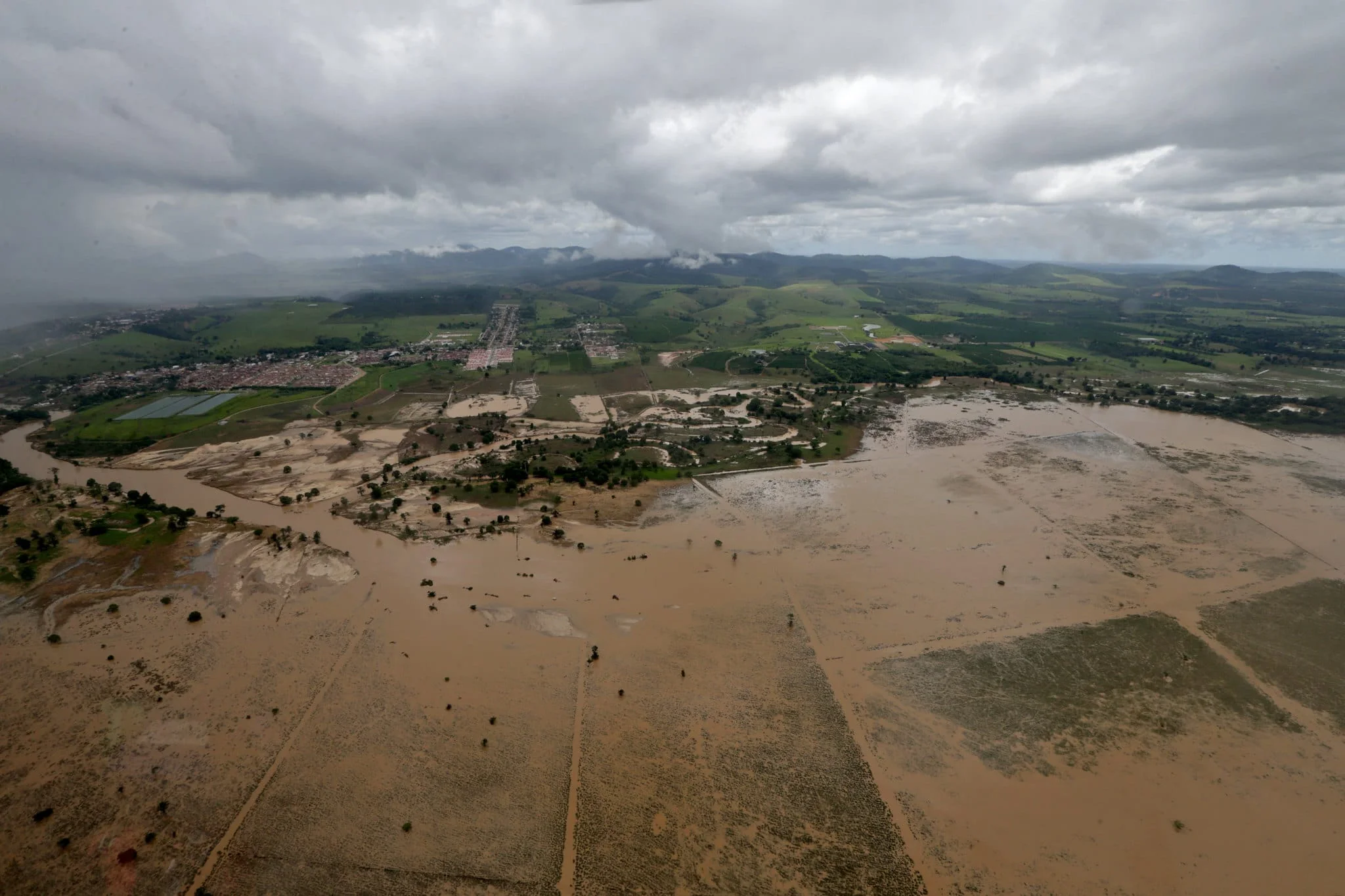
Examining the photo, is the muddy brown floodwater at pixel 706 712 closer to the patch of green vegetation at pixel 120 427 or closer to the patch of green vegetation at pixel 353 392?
the patch of green vegetation at pixel 120 427

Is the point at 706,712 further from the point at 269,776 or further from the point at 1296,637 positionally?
the point at 1296,637

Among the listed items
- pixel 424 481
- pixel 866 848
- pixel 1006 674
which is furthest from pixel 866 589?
pixel 424 481

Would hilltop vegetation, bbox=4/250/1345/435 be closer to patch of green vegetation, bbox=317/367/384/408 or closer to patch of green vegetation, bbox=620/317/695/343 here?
patch of green vegetation, bbox=317/367/384/408

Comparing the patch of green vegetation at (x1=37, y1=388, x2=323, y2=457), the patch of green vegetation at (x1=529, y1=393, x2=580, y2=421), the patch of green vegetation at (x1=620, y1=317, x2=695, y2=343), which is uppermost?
the patch of green vegetation at (x1=620, y1=317, x2=695, y2=343)

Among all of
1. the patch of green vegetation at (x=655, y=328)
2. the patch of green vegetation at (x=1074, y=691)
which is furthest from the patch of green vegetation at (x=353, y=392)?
the patch of green vegetation at (x=1074, y=691)

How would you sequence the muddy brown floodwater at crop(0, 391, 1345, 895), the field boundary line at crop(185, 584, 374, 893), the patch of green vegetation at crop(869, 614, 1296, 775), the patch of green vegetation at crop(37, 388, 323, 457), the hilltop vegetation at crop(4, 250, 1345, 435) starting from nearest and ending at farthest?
the field boundary line at crop(185, 584, 374, 893) < the muddy brown floodwater at crop(0, 391, 1345, 895) < the patch of green vegetation at crop(869, 614, 1296, 775) < the patch of green vegetation at crop(37, 388, 323, 457) < the hilltop vegetation at crop(4, 250, 1345, 435)

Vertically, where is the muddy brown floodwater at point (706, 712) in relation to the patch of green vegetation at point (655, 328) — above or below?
below

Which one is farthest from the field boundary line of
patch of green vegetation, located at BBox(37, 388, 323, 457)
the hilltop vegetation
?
patch of green vegetation, located at BBox(37, 388, 323, 457)

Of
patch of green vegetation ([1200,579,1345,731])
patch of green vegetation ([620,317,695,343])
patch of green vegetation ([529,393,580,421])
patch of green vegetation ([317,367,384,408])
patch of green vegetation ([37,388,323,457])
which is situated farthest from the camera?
patch of green vegetation ([620,317,695,343])
